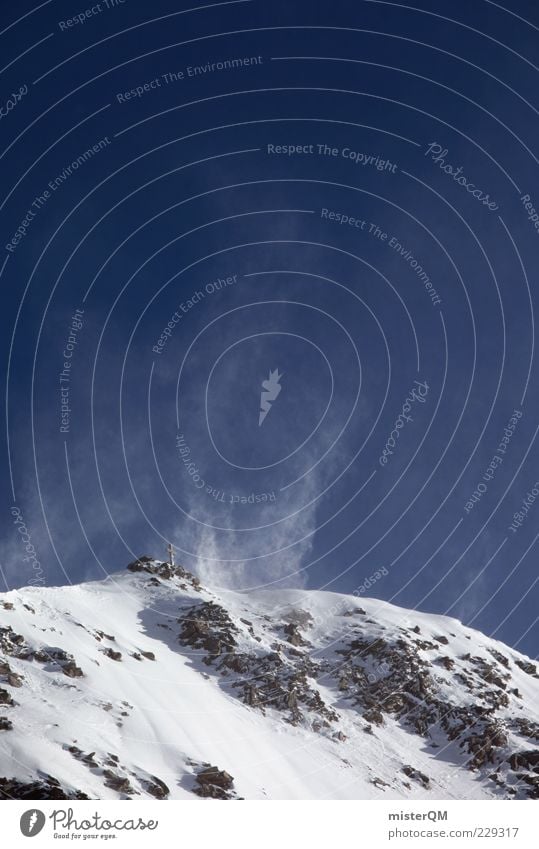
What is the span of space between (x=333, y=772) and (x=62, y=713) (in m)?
37.9

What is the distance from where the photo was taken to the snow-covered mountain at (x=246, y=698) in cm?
6906

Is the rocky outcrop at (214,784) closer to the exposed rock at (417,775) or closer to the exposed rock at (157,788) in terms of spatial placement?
the exposed rock at (157,788)

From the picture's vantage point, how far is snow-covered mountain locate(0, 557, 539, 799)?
227ft

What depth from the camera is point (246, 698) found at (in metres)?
105

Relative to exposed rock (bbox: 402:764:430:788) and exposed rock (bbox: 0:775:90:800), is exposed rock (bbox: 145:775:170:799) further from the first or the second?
exposed rock (bbox: 402:764:430:788)

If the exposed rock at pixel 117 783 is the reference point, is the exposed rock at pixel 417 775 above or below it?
below

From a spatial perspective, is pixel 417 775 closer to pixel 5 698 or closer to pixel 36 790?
pixel 5 698

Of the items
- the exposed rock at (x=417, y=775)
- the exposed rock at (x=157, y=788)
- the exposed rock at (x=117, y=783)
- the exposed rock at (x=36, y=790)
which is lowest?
the exposed rock at (x=417, y=775)

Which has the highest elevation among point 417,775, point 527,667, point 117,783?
point 527,667

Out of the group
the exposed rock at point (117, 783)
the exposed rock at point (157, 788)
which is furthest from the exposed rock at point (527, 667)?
the exposed rock at point (117, 783)

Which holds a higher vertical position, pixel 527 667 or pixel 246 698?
pixel 527 667

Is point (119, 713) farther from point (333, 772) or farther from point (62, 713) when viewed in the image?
point (333, 772)

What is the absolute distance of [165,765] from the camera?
72.1 m

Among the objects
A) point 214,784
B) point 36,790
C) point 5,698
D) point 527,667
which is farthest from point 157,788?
point 527,667
